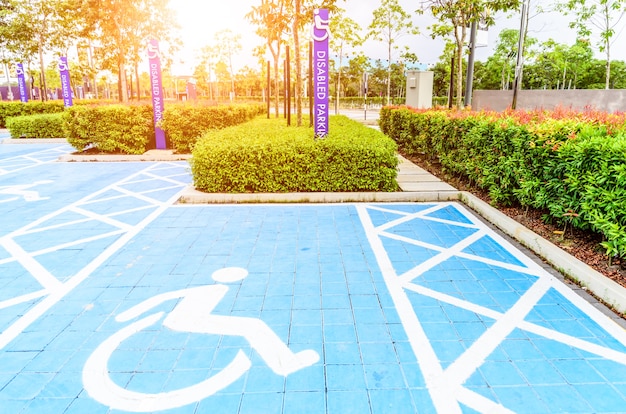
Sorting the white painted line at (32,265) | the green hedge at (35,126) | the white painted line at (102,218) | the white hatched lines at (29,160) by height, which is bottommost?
the white painted line at (32,265)

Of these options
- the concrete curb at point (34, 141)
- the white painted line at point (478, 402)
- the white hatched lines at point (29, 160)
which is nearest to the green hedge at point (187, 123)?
the white hatched lines at point (29, 160)

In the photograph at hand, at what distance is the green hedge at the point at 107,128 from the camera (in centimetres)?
1274

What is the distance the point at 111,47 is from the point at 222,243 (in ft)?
76.3

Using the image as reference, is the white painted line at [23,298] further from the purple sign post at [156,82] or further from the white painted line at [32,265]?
the purple sign post at [156,82]

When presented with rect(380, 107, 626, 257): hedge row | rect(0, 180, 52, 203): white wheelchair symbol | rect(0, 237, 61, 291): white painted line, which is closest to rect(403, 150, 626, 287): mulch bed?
rect(380, 107, 626, 257): hedge row

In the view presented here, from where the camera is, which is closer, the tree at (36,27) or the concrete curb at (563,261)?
the concrete curb at (563,261)

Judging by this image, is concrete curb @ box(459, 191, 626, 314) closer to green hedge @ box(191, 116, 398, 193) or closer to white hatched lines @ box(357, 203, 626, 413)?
white hatched lines @ box(357, 203, 626, 413)

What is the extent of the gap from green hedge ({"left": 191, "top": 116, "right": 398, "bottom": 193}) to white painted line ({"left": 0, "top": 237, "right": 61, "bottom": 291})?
320cm

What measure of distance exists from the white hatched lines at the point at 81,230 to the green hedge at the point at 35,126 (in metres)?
10.6

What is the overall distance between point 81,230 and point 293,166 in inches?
145

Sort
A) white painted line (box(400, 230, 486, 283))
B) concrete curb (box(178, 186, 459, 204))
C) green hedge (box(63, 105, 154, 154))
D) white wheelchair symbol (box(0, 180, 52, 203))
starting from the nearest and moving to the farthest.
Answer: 1. white painted line (box(400, 230, 486, 283))
2. concrete curb (box(178, 186, 459, 204))
3. white wheelchair symbol (box(0, 180, 52, 203))
4. green hedge (box(63, 105, 154, 154))

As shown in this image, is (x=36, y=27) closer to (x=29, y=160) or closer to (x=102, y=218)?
(x=29, y=160)

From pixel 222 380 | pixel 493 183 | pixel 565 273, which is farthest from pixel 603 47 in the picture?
pixel 222 380

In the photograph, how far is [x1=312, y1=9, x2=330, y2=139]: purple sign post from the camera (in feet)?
28.7
